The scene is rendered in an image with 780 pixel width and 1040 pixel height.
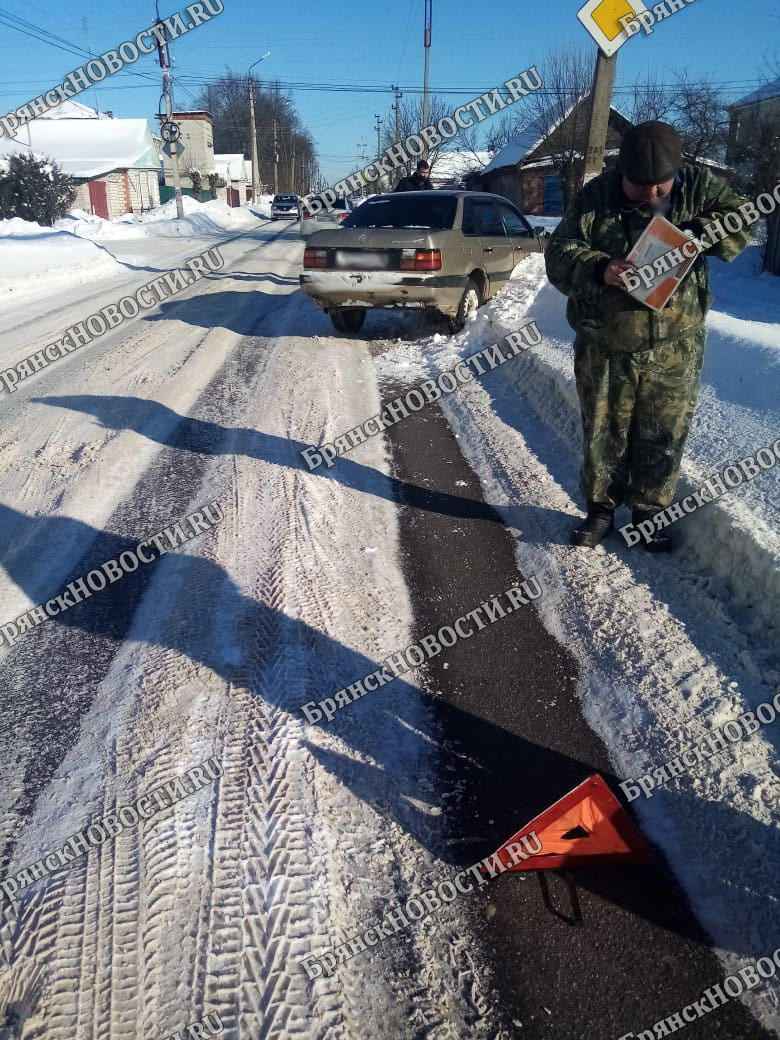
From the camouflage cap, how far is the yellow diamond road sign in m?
5.32

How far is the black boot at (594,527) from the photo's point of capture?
388 centimetres

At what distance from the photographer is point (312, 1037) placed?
1.68 meters

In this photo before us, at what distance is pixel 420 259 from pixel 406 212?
118 centimetres

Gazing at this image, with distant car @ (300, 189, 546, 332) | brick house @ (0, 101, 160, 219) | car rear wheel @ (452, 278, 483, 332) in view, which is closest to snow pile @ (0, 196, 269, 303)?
distant car @ (300, 189, 546, 332)

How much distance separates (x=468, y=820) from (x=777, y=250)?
14577mm

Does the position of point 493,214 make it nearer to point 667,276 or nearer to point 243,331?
point 243,331

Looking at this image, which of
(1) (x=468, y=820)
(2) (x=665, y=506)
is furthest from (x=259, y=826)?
(2) (x=665, y=506)

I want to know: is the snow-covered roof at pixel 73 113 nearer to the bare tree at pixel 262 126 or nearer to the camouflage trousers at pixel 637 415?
the bare tree at pixel 262 126

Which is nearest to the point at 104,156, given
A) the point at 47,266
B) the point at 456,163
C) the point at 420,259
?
the point at 456,163

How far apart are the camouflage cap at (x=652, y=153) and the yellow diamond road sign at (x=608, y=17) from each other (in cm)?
532

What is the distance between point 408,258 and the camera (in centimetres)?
818

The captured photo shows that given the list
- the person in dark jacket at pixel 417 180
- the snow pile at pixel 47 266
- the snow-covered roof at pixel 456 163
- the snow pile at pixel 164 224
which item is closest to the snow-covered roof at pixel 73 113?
the snow pile at pixel 164 224

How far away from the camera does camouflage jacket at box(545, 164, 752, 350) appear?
3.33m

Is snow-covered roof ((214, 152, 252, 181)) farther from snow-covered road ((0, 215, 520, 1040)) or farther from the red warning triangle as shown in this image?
the red warning triangle
